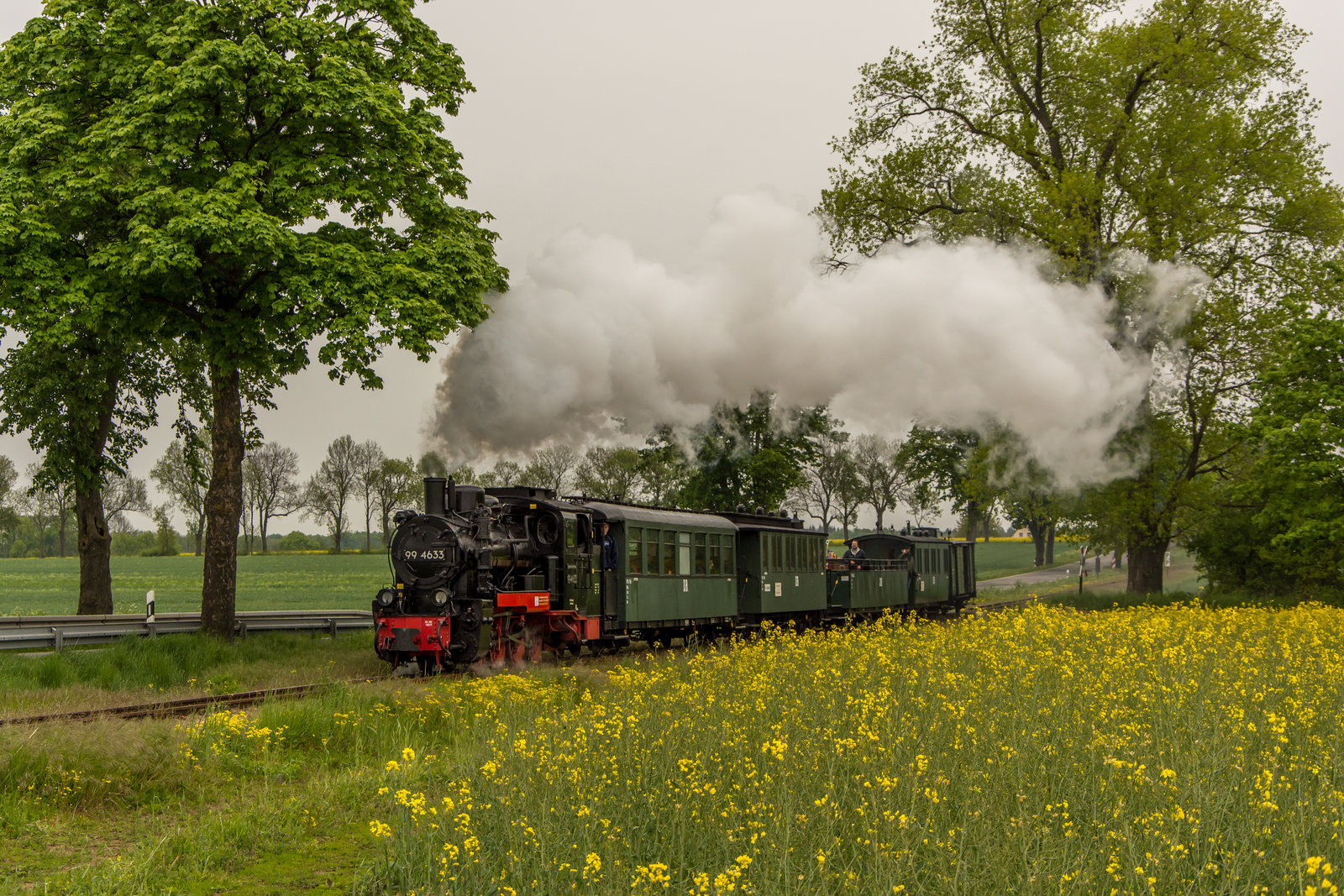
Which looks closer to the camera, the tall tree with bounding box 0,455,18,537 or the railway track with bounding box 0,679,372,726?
the railway track with bounding box 0,679,372,726

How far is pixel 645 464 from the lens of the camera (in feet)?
159

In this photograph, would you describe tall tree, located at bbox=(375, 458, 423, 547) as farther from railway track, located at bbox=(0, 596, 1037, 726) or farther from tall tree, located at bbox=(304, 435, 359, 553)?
railway track, located at bbox=(0, 596, 1037, 726)

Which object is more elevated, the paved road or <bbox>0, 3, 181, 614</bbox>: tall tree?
<bbox>0, 3, 181, 614</bbox>: tall tree

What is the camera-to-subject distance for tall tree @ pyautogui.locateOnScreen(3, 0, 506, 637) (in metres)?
16.7

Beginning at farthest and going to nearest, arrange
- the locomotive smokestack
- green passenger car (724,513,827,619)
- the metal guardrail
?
1. green passenger car (724,513,827,619)
2. the metal guardrail
3. the locomotive smokestack

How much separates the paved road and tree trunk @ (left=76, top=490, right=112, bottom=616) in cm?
4301

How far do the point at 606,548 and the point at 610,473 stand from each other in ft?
149

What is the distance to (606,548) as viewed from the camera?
18750mm

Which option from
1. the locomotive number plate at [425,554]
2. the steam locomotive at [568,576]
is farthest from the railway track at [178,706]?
the locomotive number plate at [425,554]

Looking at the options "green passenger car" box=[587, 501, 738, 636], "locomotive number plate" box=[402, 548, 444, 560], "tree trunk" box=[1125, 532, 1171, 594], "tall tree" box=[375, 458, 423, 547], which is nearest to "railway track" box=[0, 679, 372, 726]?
"locomotive number plate" box=[402, 548, 444, 560]

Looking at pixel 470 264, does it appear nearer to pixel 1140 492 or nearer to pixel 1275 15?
pixel 1140 492

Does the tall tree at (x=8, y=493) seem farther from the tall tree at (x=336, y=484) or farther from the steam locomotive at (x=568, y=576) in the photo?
the steam locomotive at (x=568, y=576)

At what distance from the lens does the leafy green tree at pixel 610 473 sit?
197 ft

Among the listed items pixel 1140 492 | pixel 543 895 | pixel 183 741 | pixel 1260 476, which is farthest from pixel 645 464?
pixel 543 895
